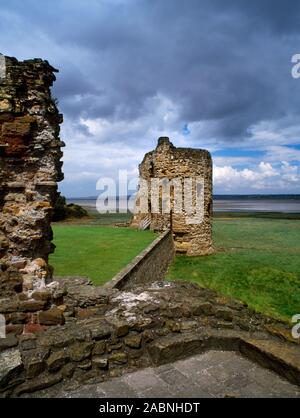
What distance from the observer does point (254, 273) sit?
519 inches

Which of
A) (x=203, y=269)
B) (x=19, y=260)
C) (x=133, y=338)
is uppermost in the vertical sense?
(x=19, y=260)

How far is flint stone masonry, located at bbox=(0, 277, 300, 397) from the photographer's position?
3.68m

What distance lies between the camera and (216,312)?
4988 mm

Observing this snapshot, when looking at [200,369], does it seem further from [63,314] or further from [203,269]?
[203,269]

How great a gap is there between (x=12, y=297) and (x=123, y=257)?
271 inches

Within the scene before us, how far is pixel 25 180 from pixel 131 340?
2674 millimetres

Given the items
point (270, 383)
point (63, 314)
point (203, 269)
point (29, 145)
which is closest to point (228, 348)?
point (270, 383)

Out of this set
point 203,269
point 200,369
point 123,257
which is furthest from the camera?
point 203,269

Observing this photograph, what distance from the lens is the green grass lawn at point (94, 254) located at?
8.91 meters

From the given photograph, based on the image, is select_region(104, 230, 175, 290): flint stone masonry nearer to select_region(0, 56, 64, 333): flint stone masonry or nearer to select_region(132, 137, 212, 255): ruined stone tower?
select_region(132, 137, 212, 255): ruined stone tower

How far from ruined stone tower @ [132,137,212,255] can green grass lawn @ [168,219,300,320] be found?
111cm

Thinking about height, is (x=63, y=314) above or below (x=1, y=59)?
below

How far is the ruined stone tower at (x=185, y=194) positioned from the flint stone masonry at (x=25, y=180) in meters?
12.9

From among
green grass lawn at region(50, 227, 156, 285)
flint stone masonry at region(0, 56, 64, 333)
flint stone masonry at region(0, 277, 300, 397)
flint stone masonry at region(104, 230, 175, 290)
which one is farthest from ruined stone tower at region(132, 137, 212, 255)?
flint stone masonry at region(0, 56, 64, 333)
